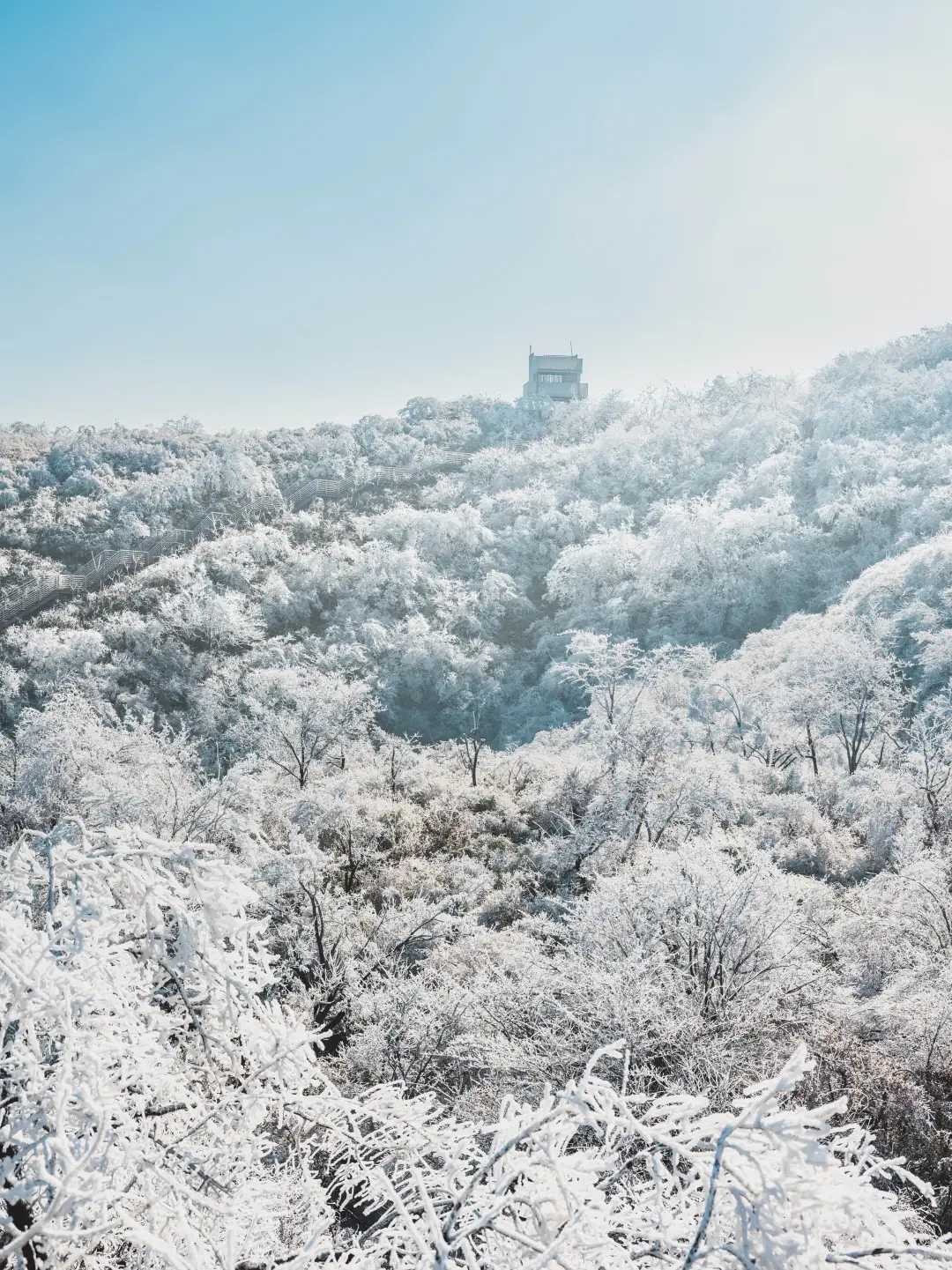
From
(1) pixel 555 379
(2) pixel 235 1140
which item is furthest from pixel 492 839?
(1) pixel 555 379

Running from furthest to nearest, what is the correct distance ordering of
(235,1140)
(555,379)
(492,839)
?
(555,379) < (492,839) < (235,1140)

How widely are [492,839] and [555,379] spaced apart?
64.8 m

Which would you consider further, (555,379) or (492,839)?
(555,379)

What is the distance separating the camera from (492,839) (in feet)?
68.7

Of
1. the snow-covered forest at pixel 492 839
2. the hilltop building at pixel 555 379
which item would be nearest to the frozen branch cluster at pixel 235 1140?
the snow-covered forest at pixel 492 839

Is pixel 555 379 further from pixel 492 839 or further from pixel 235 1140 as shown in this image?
pixel 235 1140

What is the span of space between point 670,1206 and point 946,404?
62.3 meters

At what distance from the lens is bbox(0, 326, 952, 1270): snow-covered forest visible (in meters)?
2.05

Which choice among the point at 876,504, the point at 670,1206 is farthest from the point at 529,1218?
the point at 876,504

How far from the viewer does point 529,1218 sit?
212 cm

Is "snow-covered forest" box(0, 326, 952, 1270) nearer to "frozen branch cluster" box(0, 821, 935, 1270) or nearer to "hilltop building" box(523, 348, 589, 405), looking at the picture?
"frozen branch cluster" box(0, 821, 935, 1270)

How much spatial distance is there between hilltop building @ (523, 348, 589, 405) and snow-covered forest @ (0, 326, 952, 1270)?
17.4 ft

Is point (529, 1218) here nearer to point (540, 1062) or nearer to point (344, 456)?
point (540, 1062)

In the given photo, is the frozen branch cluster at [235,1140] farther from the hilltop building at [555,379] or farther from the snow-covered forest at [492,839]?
the hilltop building at [555,379]
